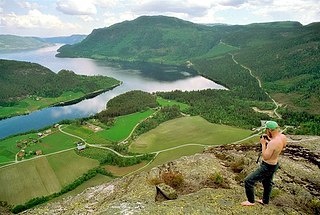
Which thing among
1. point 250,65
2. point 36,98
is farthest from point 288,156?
point 250,65

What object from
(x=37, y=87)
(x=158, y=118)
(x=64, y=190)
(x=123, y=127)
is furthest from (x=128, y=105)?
(x=37, y=87)

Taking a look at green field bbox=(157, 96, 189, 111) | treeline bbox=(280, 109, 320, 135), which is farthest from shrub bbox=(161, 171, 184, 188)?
green field bbox=(157, 96, 189, 111)

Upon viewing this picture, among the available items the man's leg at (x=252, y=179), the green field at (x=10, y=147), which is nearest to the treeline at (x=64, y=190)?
the green field at (x=10, y=147)

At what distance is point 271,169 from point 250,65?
19711cm

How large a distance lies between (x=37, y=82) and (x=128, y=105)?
7720cm

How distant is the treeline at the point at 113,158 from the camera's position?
69519mm

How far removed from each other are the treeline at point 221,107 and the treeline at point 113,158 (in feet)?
111

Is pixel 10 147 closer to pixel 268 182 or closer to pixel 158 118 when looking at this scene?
pixel 158 118

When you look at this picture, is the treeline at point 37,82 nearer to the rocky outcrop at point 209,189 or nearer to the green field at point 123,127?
the green field at point 123,127

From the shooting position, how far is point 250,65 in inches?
7869

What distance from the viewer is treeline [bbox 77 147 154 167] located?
69.5 m

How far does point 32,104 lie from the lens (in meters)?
140

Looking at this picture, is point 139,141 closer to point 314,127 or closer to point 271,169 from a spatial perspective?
point 314,127

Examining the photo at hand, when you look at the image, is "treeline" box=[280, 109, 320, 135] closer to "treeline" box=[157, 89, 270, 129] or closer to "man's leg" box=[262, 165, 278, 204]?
"treeline" box=[157, 89, 270, 129]
